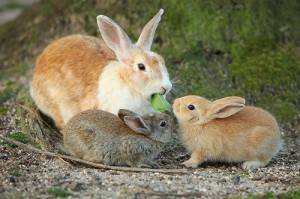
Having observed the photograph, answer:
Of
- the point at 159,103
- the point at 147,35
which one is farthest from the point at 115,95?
the point at 147,35

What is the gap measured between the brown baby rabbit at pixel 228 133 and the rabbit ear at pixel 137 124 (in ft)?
1.84

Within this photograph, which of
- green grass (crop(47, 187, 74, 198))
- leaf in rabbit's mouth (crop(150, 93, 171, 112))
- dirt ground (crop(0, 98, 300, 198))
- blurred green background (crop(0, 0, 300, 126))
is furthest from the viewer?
blurred green background (crop(0, 0, 300, 126))

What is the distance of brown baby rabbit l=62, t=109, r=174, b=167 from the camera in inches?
297

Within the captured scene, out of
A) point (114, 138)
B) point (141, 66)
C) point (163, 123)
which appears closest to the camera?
point (114, 138)

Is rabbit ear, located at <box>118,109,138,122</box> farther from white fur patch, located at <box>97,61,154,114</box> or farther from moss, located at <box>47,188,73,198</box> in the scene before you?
moss, located at <box>47,188,73,198</box>

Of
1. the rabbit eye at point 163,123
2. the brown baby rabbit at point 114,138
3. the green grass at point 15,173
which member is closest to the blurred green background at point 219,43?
the rabbit eye at point 163,123

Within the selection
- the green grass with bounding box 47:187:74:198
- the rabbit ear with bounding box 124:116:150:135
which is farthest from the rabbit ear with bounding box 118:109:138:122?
the green grass with bounding box 47:187:74:198

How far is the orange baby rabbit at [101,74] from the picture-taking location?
8203 mm

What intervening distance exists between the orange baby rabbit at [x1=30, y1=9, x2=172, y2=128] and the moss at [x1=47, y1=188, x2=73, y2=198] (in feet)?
6.56

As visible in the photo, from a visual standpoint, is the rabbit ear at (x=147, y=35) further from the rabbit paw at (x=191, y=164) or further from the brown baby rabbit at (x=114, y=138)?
the rabbit paw at (x=191, y=164)

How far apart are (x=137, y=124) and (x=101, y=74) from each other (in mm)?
1413

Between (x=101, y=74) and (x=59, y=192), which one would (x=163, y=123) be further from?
(x=59, y=192)

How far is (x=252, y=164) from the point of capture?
7781mm

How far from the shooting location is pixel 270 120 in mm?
7938
